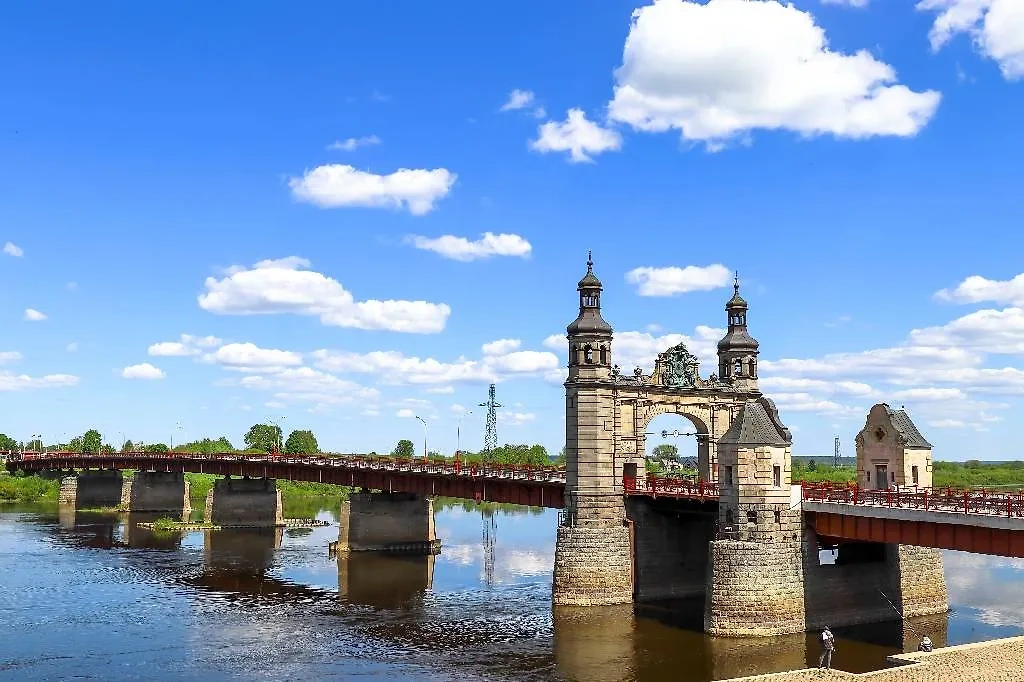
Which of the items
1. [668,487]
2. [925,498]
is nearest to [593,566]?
[668,487]

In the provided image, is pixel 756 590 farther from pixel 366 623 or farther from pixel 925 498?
pixel 366 623

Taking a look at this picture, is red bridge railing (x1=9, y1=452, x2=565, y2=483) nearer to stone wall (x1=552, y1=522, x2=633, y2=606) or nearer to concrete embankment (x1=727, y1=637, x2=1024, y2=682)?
stone wall (x1=552, y1=522, x2=633, y2=606)

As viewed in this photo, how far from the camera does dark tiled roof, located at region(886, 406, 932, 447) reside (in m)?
55.0

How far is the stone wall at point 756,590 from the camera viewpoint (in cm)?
4788

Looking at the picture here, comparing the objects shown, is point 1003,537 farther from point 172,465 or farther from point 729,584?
point 172,465

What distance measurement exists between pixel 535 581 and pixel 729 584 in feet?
80.4

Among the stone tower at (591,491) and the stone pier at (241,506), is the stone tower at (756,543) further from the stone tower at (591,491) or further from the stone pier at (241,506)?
the stone pier at (241,506)

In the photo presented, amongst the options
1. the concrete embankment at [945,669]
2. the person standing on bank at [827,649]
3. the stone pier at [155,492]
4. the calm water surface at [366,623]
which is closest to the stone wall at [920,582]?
the calm water surface at [366,623]

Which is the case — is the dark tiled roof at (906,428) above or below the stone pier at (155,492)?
above

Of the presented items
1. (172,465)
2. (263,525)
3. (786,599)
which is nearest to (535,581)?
(786,599)

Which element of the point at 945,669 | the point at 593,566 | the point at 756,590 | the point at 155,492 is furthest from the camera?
the point at 155,492

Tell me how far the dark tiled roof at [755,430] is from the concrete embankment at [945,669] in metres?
13.3

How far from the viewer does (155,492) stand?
127 meters

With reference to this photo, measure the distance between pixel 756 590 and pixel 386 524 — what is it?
43334 millimetres
